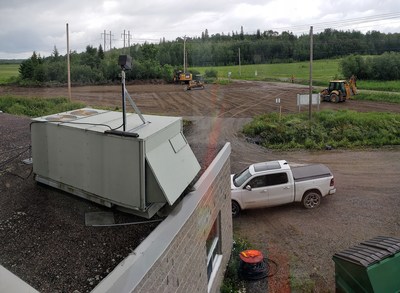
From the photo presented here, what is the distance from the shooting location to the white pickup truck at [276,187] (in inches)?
580

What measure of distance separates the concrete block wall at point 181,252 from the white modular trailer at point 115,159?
0.41 metres

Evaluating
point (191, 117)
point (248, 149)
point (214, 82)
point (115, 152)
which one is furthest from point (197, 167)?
point (214, 82)

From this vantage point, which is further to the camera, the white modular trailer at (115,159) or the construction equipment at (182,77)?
the construction equipment at (182,77)

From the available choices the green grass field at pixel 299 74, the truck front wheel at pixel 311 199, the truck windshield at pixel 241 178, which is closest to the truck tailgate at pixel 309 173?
the truck front wheel at pixel 311 199

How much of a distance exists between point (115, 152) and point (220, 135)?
21.3 metres

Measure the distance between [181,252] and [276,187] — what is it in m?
9.51

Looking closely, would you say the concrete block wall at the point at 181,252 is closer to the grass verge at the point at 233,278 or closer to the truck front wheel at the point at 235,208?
the grass verge at the point at 233,278

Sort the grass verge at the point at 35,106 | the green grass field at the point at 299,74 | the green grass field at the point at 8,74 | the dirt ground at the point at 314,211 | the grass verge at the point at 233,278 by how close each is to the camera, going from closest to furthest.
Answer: the grass verge at the point at 233,278 < the dirt ground at the point at 314,211 < the grass verge at the point at 35,106 < the green grass field at the point at 299,74 < the green grass field at the point at 8,74

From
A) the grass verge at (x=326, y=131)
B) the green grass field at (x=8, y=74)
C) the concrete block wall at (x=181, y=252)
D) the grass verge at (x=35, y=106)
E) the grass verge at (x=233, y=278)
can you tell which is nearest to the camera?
the concrete block wall at (x=181, y=252)

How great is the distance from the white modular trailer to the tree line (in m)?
26.3

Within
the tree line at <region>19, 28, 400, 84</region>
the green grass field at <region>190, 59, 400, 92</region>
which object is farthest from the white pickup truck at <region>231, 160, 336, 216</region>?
the green grass field at <region>190, 59, 400, 92</region>

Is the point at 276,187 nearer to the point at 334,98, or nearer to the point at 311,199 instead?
the point at 311,199

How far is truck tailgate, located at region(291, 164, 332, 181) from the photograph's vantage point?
15.2m

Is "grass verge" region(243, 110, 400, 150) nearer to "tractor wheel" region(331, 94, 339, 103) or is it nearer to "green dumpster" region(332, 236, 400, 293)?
"tractor wheel" region(331, 94, 339, 103)
